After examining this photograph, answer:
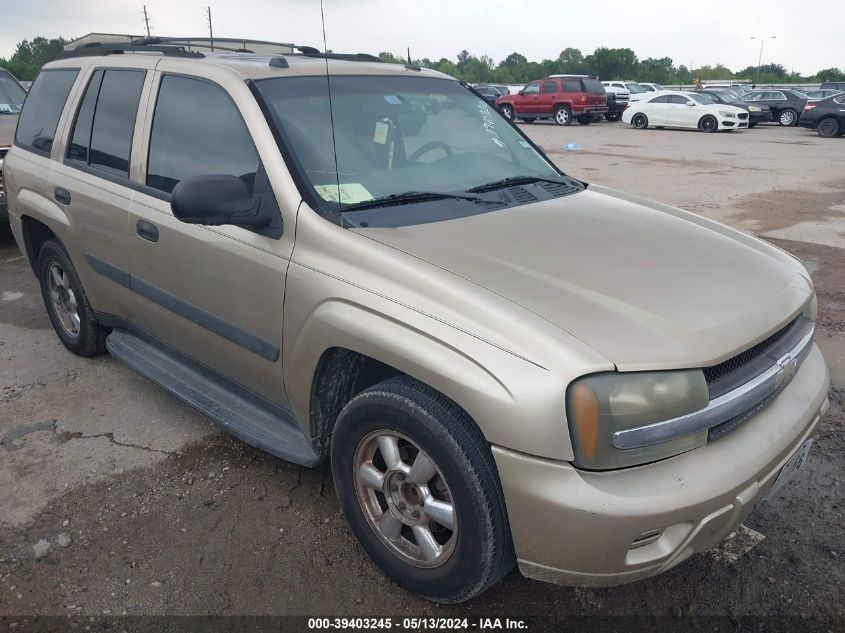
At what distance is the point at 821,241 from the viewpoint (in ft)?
24.6

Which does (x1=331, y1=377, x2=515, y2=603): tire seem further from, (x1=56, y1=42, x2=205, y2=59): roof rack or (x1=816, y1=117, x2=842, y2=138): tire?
(x1=816, y1=117, x2=842, y2=138): tire

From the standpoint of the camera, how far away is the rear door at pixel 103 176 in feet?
11.3

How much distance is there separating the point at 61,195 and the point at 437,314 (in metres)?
2.77

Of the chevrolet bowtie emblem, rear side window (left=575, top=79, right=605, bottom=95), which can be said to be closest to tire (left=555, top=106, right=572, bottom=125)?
rear side window (left=575, top=79, right=605, bottom=95)

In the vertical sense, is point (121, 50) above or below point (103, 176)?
above

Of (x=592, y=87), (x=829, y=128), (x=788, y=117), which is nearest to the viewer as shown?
(x=829, y=128)

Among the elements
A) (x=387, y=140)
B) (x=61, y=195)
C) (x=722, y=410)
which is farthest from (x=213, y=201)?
(x=61, y=195)

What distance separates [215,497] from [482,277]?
1.64 metres

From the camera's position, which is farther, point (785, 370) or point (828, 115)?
point (828, 115)

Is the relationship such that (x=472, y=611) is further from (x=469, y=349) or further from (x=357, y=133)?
(x=357, y=133)

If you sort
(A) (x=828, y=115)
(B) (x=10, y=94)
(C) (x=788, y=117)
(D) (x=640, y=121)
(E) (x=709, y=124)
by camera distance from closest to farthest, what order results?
1. (B) (x=10, y=94)
2. (A) (x=828, y=115)
3. (E) (x=709, y=124)
4. (D) (x=640, y=121)
5. (C) (x=788, y=117)

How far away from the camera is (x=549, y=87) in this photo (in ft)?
86.5

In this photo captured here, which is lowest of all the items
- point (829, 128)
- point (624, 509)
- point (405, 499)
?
point (829, 128)

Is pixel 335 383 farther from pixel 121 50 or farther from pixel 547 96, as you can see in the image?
pixel 547 96
